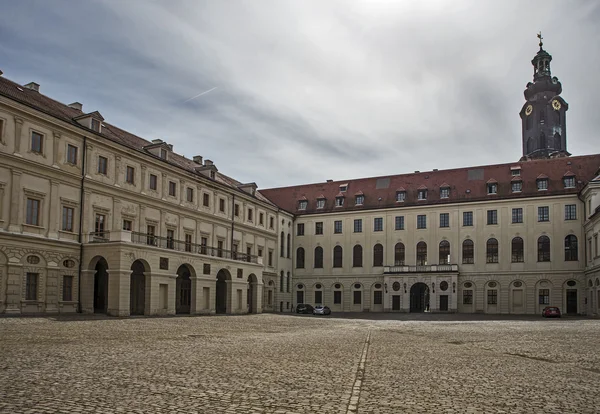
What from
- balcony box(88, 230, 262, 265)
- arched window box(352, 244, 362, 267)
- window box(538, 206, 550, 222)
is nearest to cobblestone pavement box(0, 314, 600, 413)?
balcony box(88, 230, 262, 265)

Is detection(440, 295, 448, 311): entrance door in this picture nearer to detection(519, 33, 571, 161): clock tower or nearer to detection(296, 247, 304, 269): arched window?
detection(296, 247, 304, 269): arched window

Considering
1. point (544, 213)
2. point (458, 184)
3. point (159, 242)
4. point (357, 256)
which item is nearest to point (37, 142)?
point (159, 242)

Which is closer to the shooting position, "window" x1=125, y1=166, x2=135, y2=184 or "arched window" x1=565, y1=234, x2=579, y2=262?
"window" x1=125, y1=166, x2=135, y2=184

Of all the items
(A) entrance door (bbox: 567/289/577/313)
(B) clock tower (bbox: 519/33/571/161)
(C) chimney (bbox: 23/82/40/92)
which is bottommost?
(A) entrance door (bbox: 567/289/577/313)

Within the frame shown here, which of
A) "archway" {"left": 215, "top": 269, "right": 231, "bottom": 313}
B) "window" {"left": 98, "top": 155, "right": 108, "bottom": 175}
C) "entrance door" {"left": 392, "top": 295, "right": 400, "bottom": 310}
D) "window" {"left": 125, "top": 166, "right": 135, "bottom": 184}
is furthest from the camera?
"entrance door" {"left": 392, "top": 295, "right": 400, "bottom": 310}

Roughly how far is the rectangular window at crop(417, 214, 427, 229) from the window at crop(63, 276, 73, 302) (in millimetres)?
41729

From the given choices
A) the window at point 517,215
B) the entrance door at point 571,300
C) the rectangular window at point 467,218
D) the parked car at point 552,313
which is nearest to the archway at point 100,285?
the parked car at point 552,313

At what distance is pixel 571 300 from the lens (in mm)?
59500

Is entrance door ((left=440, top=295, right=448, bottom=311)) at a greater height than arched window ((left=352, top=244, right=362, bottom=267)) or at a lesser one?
lesser

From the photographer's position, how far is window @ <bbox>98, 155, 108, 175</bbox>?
4116 centimetres

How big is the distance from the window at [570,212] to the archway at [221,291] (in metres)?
35.7

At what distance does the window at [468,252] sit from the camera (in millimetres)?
64938

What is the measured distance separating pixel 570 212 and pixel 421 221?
15.7 meters

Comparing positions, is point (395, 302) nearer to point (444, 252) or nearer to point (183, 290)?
point (444, 252)
